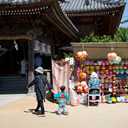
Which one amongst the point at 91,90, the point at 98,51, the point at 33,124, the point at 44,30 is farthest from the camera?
the point at 44,30

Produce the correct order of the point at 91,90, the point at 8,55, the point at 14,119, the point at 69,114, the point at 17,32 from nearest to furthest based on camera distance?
the point at 14,119 < the point at 69,114 < the point at 91,90 < the point at 17,32 < the point at 8,55

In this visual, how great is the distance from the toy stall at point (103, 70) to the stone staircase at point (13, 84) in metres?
4.42

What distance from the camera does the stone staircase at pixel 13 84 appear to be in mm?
11789

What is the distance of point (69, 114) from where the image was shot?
6246 mm

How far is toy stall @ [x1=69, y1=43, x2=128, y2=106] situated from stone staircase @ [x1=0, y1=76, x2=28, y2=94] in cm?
442

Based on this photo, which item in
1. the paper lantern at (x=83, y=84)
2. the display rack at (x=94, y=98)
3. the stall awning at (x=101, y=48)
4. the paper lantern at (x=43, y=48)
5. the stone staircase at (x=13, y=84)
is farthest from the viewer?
the stone staircase at (x=13, y=84)

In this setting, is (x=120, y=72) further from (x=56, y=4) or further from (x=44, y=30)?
(x=44, y=30)

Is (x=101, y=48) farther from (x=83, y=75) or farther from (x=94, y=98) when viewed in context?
(x=94, y=98)

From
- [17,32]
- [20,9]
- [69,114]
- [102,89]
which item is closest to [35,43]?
[17,32]

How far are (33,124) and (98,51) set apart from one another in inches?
180

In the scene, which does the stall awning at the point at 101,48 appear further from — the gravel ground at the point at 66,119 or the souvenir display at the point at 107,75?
the gravel ground at the point at 66,119

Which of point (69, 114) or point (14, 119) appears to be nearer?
point (14, 119)

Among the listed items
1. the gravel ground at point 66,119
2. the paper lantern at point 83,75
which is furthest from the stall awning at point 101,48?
the gravel ground at point 66,119

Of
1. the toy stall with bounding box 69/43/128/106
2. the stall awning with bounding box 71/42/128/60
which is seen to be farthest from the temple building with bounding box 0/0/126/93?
the toy stall with bounding box 69/43/128/106
